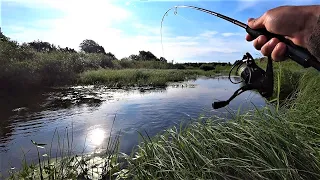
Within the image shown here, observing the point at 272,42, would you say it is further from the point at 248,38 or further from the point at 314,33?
the point at 314,33

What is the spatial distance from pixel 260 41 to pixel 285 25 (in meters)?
0.28

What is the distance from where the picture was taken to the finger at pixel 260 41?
5.95 ft

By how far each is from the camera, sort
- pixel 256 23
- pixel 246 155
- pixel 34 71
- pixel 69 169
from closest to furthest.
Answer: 1. pixel 256 23
2. pixel 246 155
3. pixel 69 169
4. pixel 34 71

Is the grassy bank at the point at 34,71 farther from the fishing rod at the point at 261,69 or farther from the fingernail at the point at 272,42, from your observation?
the fingernail at the point at 272,42

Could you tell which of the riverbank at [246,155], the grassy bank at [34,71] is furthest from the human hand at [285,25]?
the grassy bank at [34,71]

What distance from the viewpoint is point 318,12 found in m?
1.40

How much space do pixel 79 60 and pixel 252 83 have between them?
23.5 m

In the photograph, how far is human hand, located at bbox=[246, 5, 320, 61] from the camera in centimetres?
146

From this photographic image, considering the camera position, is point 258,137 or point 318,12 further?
point 258,137

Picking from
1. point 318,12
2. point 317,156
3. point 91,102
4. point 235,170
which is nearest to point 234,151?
point 235,170

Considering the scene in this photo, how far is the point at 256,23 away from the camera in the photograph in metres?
1.82

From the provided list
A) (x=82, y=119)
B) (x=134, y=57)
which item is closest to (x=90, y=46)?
(x=134, y=57)

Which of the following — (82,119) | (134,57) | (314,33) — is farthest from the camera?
(134,57)

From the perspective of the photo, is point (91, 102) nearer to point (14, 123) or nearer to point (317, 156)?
point (14, 123)
